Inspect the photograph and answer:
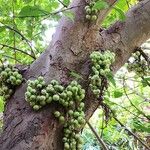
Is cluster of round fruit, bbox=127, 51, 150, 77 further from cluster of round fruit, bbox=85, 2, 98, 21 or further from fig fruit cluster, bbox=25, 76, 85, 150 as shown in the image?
fig fruit cluster, bbox=25, 76, 85, 150

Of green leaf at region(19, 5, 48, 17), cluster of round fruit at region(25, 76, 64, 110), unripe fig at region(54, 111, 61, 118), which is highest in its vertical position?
green leaf at region(19, 5, 48, 17)

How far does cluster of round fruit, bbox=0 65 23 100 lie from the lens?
109 centimetres

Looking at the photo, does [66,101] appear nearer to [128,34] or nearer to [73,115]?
[73,115]

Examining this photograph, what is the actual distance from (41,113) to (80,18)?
1.23 ft

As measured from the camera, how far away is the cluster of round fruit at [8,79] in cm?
109

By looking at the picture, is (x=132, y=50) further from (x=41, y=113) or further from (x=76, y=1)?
(x=41, y=113)

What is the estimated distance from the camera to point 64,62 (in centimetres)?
109

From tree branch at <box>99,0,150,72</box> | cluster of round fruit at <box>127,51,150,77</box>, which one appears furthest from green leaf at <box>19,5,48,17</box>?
cluster of round fruit at <box>127,51,150,77</box>

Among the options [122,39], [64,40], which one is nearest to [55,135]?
[64,40]

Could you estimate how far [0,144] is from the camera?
3.11 feet

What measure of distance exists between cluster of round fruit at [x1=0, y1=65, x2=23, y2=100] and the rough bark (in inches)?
0.9

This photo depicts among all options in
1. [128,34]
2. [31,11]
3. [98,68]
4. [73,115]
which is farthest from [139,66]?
[31,11]

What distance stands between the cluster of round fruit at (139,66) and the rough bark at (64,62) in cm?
15

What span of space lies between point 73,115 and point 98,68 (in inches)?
7.5
